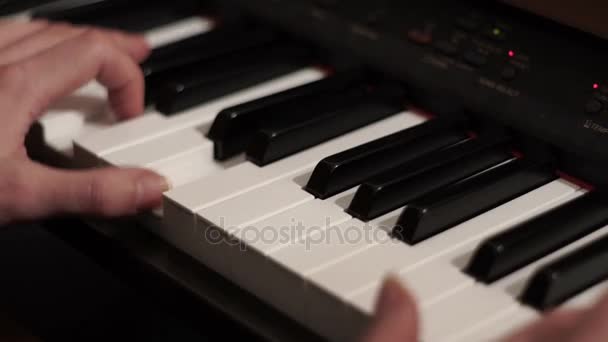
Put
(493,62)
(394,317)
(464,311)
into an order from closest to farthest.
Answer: (394,317) < (464,311) < (493,62)

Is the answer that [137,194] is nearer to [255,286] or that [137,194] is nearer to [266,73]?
[255,286]

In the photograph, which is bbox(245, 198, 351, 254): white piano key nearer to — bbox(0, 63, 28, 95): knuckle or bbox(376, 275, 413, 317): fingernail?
bbox(376, 275, 413, 317): fingernail

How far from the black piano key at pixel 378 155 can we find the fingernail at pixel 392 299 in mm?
298

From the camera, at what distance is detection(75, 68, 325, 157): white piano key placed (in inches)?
48.8

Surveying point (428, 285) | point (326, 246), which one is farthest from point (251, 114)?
point (428, 285)

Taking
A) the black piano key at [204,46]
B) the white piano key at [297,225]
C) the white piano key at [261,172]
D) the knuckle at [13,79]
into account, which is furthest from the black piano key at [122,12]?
the white piano key at [297,225]

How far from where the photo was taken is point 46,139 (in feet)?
4.25

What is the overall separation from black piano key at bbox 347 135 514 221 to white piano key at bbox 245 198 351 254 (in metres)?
0.03

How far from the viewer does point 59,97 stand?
4.25 feet

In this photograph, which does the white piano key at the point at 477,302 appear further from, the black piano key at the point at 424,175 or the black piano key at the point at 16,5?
the black piano key at the point at 16,5

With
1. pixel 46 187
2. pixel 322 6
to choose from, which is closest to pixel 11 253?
pixel 46 187

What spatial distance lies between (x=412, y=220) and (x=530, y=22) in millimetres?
357

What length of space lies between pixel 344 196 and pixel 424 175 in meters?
0.10
